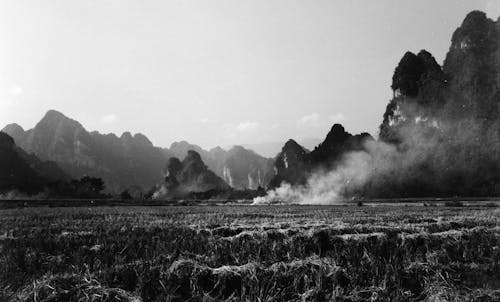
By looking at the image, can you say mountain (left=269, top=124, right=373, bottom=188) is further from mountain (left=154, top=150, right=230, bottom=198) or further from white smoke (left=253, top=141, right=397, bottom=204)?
mountain (left=154, top=150, right=230, bottom=198)

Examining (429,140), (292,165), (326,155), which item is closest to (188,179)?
(292,165)

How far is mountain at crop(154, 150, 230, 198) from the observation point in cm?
15400

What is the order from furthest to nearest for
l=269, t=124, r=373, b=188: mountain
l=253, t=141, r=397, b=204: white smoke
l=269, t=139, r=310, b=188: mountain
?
l=269, t=139, r=310, b=188: mountain → l=269, t=124, r=373, b=188: mountain → l=253, t=141, r=397, b=204: white smoke

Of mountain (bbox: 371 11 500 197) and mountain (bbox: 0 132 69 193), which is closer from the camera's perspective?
mountain (bbox: 371 11 500 197)

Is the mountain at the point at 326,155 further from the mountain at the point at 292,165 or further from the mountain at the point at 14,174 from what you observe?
the mountain at the point at 14,174

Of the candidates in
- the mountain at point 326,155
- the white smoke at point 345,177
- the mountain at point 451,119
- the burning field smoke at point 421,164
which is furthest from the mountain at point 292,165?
the mountain at point 451,119

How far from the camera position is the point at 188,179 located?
529 ft

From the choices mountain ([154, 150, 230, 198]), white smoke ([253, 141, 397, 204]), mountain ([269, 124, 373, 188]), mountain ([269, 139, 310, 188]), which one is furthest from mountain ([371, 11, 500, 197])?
mountain ([154, 150, 230, 198])

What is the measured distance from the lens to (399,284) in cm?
485

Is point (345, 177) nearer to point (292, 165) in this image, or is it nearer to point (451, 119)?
point (451, 119)

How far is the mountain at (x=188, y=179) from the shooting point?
154000 mm

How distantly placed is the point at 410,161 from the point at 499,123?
58.1 feet

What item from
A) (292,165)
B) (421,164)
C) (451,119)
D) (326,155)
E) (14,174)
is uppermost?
(451,119)

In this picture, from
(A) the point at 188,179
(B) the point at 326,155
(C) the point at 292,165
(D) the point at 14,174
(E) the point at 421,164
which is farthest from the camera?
(A) the point at 188,179
